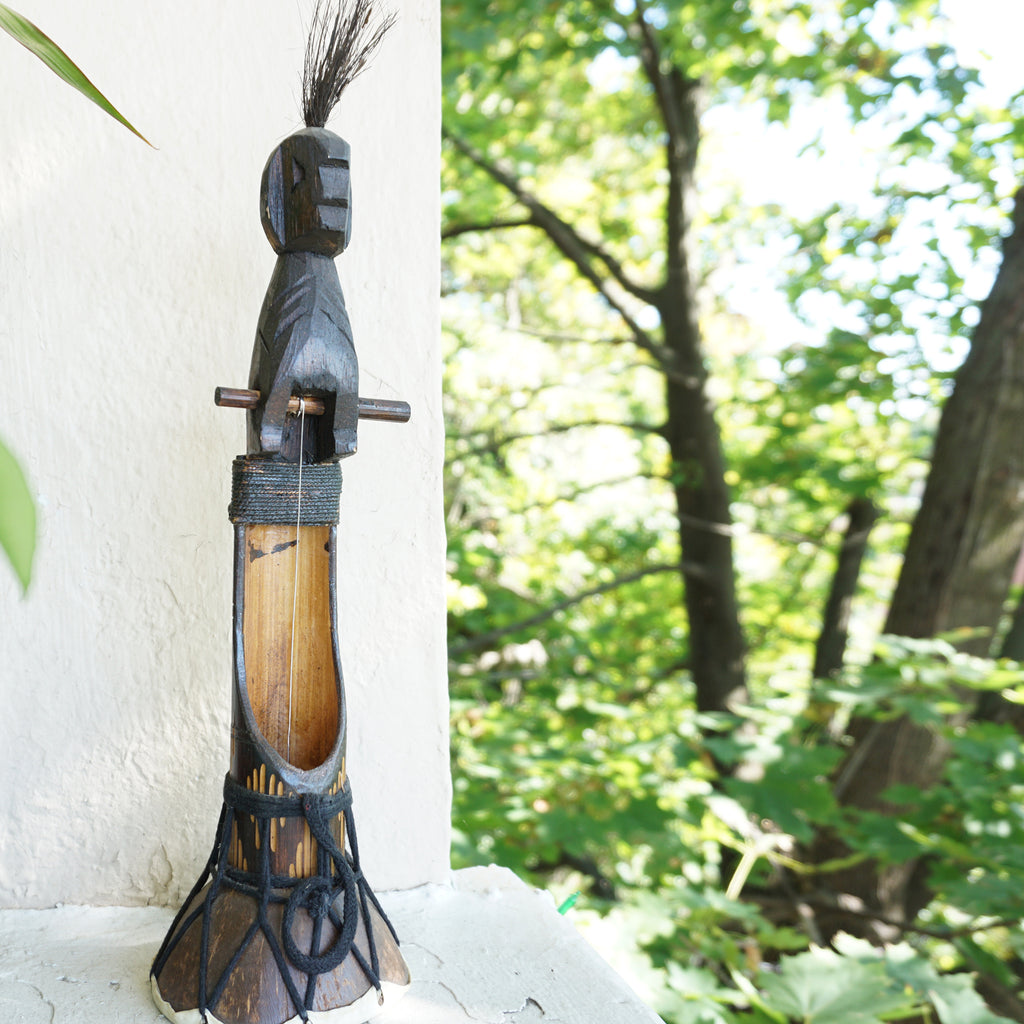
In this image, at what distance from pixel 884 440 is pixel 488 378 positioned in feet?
5.88

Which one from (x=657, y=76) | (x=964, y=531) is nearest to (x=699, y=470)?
(x=964, y=531)

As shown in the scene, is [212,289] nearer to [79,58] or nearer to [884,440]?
[79,58]

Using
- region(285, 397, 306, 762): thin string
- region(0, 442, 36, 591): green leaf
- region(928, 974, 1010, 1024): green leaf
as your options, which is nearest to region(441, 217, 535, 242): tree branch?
region(285, 397, 306, 762): thin string

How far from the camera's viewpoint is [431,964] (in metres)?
0.73

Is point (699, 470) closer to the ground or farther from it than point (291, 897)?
farther from it

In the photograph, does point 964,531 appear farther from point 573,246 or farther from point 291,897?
point 291,897

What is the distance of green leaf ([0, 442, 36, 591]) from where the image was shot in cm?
17

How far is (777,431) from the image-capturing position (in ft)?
11.1

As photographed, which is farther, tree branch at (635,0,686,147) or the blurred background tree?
tree branch at (635,0,686,147)

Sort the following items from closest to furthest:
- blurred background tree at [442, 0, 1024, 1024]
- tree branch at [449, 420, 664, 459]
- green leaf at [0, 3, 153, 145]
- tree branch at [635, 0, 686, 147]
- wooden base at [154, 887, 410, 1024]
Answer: green leaf at [0, 3, 153, 145], wooden base at [154, 887, 410, 1024], blurred background tree at [442, 0, 1024, 1024], tree branch at [449, 420, 664, 459], tree branch at [635, 0, 686, 147]

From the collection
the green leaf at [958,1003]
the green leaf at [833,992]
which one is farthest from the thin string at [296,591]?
the green leaf at [958,1003]

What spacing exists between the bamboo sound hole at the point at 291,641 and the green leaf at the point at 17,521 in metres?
0.47

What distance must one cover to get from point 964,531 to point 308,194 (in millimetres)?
2258

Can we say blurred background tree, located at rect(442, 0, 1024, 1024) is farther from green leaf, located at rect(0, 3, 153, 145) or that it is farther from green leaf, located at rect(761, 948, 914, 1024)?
green leaf, located at rect(0, 3, 153, 145)
